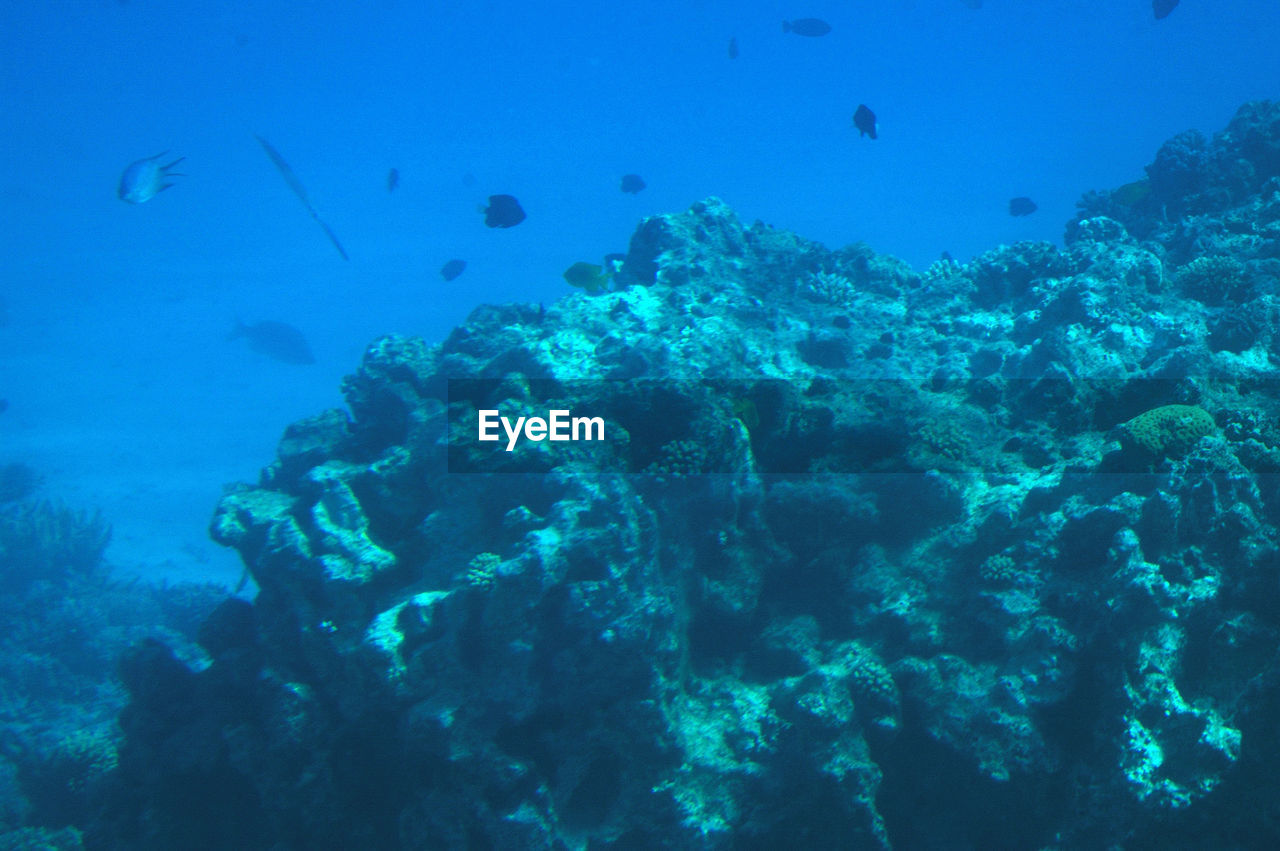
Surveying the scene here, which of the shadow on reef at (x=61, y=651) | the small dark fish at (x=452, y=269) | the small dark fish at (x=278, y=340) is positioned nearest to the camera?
the shadow on reef at (x=61, y=651)

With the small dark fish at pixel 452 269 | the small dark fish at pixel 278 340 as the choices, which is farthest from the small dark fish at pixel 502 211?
the small dark fish at pixel 278 340

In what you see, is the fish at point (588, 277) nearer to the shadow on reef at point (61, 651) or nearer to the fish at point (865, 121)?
the fish at point (865, 121)

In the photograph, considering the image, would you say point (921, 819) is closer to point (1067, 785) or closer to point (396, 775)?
point (1067, 785)

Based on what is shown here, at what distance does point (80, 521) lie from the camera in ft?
61.8

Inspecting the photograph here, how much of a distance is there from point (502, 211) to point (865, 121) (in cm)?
505

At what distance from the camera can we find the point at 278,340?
33375mm

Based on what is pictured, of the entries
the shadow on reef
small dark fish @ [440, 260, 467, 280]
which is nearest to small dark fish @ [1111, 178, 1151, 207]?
small dark fish @ [440, 260, 467, 280]

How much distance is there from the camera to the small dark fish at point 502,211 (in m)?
9.29

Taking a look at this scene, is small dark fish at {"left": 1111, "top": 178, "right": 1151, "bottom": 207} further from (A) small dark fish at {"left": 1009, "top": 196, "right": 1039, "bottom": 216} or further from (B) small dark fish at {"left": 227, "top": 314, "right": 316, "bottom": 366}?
(B) small dark fish at {"left": 227, "top": 314, "right": 316, "bottom": 366}

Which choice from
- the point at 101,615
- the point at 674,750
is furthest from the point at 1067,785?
the point at 101,615

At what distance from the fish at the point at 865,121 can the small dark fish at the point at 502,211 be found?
4.68m

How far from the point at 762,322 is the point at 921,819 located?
629 cm

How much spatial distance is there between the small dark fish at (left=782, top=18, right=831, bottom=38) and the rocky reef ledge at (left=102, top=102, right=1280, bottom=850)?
408 inches

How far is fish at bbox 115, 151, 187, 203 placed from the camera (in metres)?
11.2
